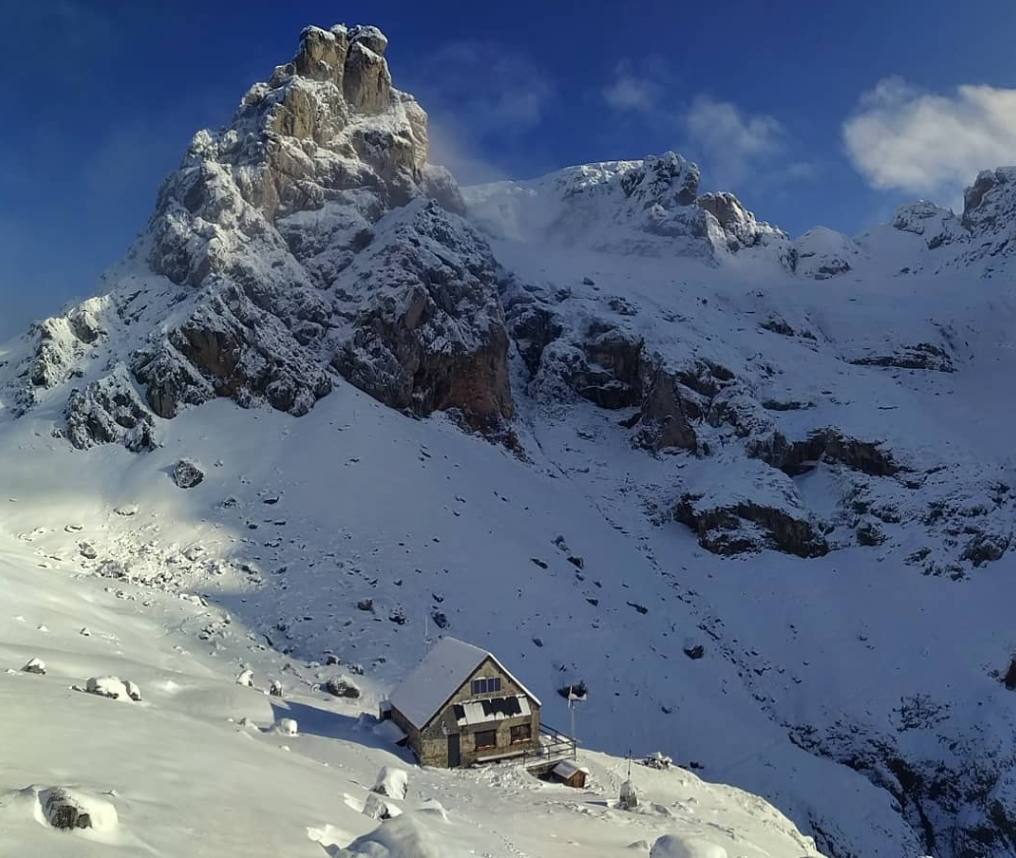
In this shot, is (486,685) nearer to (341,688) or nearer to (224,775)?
(341,688)

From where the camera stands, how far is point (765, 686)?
57406 mm

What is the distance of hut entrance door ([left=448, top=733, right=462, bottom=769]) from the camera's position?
33.2m

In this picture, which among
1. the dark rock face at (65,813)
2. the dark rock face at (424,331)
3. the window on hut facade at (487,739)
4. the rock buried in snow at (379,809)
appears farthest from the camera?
the dark rock face at (424,331)

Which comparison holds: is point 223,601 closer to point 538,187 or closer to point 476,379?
point 476,379

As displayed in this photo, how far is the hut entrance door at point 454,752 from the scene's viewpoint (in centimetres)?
3322

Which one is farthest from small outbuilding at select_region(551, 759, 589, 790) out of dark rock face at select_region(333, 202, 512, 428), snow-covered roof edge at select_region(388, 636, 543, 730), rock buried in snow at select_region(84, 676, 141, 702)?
dark rock face at select_region(333, 202, 512, 428)

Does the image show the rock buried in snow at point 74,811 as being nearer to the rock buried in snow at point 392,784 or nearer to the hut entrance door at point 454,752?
the rock buried in snow at point 392,784

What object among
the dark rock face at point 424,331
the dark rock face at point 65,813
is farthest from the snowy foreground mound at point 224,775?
the dark rock face at point 424,331

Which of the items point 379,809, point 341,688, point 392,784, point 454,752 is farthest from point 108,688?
point 341,688

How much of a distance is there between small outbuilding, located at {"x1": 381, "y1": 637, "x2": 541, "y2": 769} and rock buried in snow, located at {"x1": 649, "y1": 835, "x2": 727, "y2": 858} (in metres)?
17.1

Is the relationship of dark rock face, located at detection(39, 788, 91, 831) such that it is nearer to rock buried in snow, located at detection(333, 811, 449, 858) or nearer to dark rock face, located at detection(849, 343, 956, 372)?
rock buried in snow, located at detection(333, 811, 449, 858)

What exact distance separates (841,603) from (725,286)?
209 feet

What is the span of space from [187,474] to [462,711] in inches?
1319

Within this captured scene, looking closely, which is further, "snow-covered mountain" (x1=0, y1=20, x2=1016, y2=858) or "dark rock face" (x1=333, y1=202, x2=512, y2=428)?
"dark rock face" (x1=333, y1=202, x2=512, y2=428)
